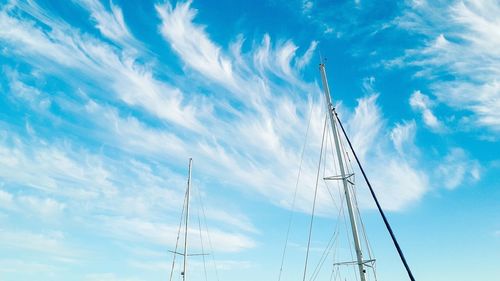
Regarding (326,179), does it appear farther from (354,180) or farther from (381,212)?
(381,212)

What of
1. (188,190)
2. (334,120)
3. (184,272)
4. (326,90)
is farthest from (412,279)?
(188,190)

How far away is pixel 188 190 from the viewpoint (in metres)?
55.5

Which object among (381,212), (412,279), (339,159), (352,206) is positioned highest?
(339,159)

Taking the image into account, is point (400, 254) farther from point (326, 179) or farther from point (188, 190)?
point (188, 190)

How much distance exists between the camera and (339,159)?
29.0 m

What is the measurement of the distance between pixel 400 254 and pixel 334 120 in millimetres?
13866

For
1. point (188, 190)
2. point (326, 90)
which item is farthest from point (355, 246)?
point (188, 190)

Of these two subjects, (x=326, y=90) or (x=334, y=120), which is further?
(x=326, y=90)

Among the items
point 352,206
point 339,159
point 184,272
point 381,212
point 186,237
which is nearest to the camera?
point 381,212

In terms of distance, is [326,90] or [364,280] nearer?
[364,280]

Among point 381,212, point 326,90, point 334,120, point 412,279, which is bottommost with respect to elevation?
point 412,279

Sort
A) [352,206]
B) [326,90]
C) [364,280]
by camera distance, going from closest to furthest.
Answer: [364,280] < [352,206] < [326,90]

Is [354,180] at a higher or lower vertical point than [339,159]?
lower

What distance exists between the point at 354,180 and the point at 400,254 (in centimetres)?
953
